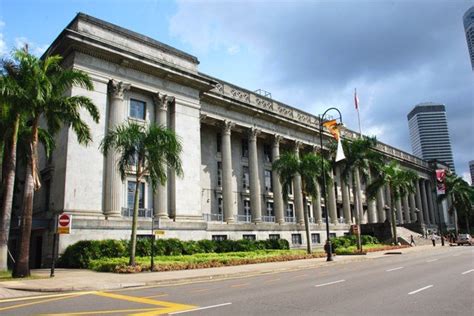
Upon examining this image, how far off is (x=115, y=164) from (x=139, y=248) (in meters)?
A: 7.15

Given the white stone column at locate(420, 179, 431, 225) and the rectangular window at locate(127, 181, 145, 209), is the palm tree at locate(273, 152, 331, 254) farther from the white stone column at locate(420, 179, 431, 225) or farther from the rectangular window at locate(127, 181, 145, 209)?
the white stone column at locate(420, 179, 431, 225)

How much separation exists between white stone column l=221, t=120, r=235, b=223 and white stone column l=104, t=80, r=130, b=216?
1227 cm

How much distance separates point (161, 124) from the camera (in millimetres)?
32031

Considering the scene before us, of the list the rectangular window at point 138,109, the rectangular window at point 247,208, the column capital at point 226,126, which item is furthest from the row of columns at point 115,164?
the rectangular window at point 247,208

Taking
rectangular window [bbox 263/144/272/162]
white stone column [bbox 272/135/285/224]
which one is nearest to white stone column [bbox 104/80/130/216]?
white stone column [bbox 272/135/285/224]

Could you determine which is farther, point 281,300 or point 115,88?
point 115,88

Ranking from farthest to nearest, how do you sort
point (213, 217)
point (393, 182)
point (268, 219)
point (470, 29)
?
point (470, 29) → point (393, 182) → point (268, 219) → point (213, 217)

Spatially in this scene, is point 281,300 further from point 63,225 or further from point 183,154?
point 183,154

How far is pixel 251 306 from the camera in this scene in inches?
405

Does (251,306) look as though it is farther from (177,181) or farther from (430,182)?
(430,182)

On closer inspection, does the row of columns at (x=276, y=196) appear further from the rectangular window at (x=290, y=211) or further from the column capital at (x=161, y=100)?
the column capital at (x=161, y=100)

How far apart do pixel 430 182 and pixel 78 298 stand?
9686 centimetres

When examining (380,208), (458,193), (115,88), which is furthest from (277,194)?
(458,193)

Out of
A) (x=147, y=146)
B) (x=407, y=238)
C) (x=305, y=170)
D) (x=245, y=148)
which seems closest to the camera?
(x=147, y=146)
